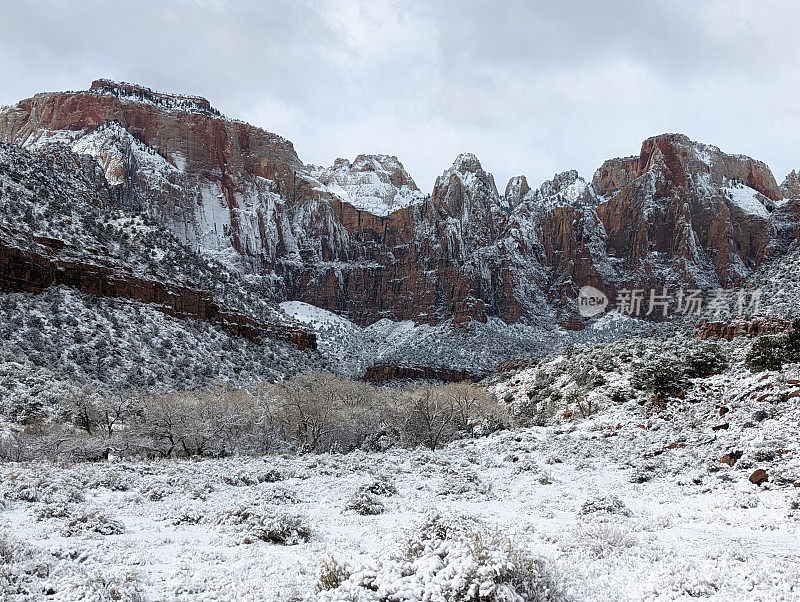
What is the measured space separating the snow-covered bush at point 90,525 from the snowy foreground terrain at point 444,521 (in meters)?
0.04

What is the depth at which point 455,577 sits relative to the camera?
6.16 meters

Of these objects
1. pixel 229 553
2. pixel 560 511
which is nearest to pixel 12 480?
pixel 229 553

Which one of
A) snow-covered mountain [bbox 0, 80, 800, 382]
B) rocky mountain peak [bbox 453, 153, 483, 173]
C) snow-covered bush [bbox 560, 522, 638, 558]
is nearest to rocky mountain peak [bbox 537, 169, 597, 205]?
snow-covered mountain [bbox 0, 80, 800, 382]

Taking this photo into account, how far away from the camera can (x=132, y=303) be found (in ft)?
185

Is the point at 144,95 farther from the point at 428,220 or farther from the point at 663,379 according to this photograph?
the point at 663,379

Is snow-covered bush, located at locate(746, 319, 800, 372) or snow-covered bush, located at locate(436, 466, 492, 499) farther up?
snow-covered bush, located at locate(746, 319, 800, 372)

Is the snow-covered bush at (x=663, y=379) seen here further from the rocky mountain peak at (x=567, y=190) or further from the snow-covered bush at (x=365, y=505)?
the rocky mountain peak at (x=567, y=190)

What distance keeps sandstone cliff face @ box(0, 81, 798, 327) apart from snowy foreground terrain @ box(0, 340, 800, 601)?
11255 cm

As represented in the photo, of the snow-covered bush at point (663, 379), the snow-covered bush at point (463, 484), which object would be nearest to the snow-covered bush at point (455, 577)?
the snow-covered bush at point (463, 484)

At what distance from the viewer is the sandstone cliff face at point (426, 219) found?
472ft

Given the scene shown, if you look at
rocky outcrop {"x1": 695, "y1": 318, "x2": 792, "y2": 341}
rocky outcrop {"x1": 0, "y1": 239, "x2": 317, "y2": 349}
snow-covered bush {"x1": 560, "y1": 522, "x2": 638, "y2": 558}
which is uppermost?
rocky outcrop {"x1": 0, "y1": 239, "x2": 317, "y2": 349}

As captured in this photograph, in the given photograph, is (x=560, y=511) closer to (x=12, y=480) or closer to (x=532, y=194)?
(x=12, y=480)

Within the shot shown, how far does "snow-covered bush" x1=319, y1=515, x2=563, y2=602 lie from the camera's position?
19.6 feet

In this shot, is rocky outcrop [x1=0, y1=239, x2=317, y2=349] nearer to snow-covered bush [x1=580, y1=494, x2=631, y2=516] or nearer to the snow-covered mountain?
snow-covered bush [x1=580, y1=494, x2=631, y2=516]
